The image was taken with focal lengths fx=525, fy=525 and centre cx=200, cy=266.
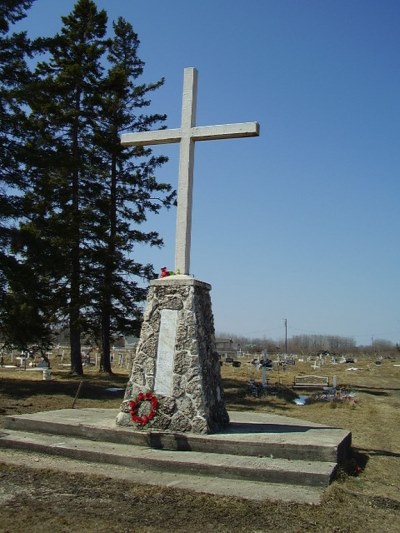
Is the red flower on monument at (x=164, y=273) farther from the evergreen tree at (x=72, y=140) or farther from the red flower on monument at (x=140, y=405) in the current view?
the evergreen tree at (x=72, y=140)

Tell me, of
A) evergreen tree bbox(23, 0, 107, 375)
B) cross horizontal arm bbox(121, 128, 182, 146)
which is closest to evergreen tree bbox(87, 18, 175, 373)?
evergreen tree bbox(23, 0, 107, 375)

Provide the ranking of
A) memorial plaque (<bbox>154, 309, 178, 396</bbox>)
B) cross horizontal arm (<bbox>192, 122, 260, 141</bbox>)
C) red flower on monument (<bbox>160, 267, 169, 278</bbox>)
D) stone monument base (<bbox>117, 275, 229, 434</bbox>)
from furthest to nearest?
1. red flower on monument (<bbox>160, 267, 169, 278</bbox>)
2. cross horizontal arm (<bbox>192, 122, 260, 141</bbox>)
3. memorial plaque (<bbox>154, 309, 178, 396</bbox>)
4. stone monument base (<bbox>117, 275, 229, 434</bbox>)

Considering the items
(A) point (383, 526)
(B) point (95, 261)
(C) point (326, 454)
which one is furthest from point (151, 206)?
(A) point (383, 526)

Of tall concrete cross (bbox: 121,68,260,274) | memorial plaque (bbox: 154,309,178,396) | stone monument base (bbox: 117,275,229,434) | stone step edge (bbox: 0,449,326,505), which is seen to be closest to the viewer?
stone step edge (bbox: 0,449,326,505)

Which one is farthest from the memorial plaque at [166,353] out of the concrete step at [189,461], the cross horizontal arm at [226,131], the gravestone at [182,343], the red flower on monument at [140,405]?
the cross horizontal arm at [226,131]

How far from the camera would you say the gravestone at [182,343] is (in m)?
7.02

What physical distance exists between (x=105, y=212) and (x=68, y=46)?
6.77 meters

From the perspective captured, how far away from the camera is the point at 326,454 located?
6.03m

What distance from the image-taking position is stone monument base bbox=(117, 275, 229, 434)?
6.99 meters

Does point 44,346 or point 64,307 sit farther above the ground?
point 64,307

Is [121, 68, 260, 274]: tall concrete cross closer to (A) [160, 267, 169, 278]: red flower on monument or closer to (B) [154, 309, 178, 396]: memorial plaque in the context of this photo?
(A) [160, 267, 169, 278]: red flower on monument

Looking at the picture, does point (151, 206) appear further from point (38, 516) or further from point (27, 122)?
point (38, 516)

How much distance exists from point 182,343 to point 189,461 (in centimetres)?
177

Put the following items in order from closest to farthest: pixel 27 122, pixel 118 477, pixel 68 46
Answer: pixel 118 477 → pixel 27 122 → pixel 68 46
